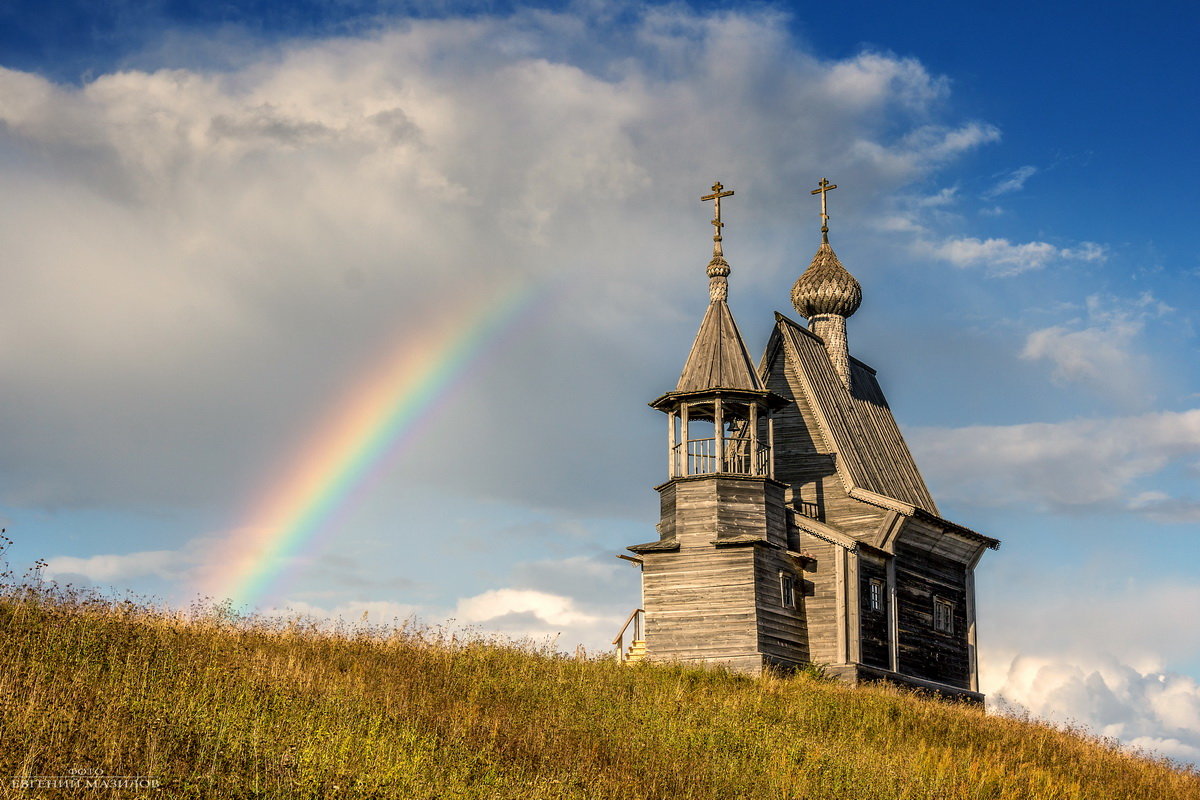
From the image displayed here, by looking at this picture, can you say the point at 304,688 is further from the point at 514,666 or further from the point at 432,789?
the point at 514,666

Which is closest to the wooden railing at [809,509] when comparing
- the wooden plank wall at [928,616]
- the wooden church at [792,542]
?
the wooden church at [792,542]

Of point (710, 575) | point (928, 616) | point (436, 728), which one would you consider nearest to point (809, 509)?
point (928, 616)

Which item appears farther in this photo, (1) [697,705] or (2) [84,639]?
(1) [697,705]

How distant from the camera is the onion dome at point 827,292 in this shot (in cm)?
3809

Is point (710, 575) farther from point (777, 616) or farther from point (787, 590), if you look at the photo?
point (787, 590)

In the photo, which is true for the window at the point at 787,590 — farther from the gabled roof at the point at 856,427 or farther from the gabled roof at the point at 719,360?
the gabled roof at the point at 719,360

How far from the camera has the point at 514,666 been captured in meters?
19.9

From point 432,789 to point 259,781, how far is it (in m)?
1.64

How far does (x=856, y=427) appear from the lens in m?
34.7

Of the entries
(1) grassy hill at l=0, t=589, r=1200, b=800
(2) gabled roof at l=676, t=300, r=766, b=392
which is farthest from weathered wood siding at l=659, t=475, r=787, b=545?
(1) grassy hill at l=0, t=589, r=1200, b=800

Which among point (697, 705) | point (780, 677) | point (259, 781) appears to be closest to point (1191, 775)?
point (780, 677)

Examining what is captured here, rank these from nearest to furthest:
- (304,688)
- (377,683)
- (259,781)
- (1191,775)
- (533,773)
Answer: (259,781) → (533,773) → (304,688) → (377,683) → (1191,775)

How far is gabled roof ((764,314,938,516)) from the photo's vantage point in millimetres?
32469

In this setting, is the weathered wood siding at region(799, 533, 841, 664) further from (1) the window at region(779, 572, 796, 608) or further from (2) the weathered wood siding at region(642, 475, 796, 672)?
(2) the weathered wood siding at region(642, 475, 796, 672)
